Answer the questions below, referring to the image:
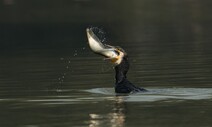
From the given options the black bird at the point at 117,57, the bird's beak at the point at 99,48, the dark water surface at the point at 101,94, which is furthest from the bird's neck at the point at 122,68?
the dark water surface at the point at 101,94

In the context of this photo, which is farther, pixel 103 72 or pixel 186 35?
pixel 186 35

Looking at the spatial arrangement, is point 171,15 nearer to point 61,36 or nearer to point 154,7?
point 154,7

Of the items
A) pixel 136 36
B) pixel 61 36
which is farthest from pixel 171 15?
pixel 136 36

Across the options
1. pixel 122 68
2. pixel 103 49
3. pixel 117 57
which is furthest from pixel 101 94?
pixel 103 49

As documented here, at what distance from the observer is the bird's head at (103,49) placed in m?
25.8

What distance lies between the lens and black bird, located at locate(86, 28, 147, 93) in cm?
2586

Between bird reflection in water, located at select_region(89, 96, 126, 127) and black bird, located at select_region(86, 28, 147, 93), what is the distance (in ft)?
5.06

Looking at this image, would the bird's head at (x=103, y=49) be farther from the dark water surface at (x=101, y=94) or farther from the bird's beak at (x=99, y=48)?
the dark water surface at (x=101, y=94)

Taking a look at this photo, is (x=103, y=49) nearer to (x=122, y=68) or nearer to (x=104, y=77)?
(x=122, y=68)

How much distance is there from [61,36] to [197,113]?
4180 cm

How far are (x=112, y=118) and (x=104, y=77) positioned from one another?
405 inches

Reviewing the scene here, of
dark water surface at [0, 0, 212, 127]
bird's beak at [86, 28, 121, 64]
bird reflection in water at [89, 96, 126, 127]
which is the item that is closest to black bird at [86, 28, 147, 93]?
bird's beak at [86, 28, 121, 64]

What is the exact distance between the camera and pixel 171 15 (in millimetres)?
82000

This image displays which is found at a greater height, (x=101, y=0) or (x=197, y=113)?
(x=101, y=0)
